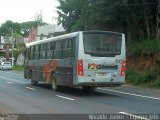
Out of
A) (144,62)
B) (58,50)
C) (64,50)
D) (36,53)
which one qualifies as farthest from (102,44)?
(144,62)

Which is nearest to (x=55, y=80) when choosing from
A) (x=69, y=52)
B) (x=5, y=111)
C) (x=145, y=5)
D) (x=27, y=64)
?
(x=69, y=52)

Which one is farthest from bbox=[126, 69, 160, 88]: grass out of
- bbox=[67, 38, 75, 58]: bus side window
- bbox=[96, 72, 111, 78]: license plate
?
bbox=[67, 38, 75, 58]: bus side window

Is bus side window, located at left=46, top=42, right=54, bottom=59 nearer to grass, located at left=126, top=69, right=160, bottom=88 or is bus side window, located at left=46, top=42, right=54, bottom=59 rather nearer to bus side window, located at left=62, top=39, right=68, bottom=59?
bus side window, located at left=62, top=39, right=68, bottom=59

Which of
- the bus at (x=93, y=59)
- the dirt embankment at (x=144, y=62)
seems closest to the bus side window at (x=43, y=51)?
the bus at (x=93, y=59)

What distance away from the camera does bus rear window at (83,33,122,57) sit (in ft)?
69.5

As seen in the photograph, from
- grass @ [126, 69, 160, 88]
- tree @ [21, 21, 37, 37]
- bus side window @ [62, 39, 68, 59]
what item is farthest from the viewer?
tree @ [21, 21, 37, 37]

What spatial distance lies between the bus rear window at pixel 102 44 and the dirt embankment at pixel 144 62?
10.7 metres

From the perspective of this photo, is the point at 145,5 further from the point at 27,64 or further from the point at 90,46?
the point at 90,46

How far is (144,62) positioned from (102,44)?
1333 cm

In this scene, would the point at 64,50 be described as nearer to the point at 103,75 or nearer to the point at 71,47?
the point at 71,47

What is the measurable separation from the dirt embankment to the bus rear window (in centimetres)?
1070

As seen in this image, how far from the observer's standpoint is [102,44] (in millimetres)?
21406

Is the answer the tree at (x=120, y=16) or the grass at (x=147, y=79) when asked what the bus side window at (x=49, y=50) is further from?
the tree at (x=120, y=16)

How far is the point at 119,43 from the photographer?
21859 millimetres
